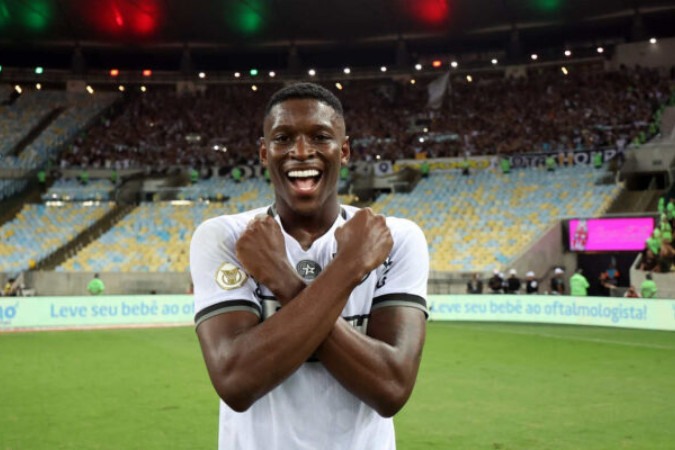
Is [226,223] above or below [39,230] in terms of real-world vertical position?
below

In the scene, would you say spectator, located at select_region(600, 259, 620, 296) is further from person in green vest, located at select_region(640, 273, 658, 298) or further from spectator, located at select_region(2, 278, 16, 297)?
spectator, located at select_region(2, 278, 16, 297)

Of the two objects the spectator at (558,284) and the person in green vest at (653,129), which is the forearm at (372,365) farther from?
the person in green vest at (653,129)

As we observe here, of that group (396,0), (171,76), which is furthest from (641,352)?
(171,76)

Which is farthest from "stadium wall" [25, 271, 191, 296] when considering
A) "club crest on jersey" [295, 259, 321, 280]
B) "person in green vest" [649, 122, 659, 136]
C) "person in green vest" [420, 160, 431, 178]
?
"club crest on jersey" [295, 259, 321, 280]

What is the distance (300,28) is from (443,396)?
39426 millimetres

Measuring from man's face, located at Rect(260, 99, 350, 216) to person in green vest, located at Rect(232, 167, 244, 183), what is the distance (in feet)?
135

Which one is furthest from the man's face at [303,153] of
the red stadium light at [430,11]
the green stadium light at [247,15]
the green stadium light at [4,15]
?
the green stadium light at [4,15]

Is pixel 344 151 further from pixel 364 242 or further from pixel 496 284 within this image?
pixel 496 284

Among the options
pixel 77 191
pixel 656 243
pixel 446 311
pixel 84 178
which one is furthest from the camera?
pixel 84 178

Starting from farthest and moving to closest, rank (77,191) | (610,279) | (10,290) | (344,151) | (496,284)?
(77,191) → (10,290) → (610,279) → (496,284) → (344,151)

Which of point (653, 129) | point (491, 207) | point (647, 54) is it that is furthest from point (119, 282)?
point (647, 54)

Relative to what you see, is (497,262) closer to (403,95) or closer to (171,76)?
(403,95)

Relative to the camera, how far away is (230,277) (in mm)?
2697

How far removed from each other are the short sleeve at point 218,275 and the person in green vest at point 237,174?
41.1 metres
